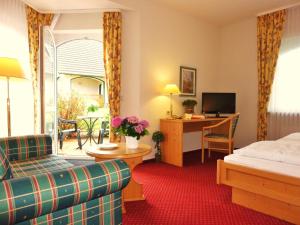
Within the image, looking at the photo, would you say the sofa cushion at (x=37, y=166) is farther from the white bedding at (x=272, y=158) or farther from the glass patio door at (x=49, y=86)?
the white bedding at (x=272, y=158)

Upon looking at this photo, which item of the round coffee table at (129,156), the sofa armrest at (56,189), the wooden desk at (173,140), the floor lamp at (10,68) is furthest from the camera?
the wooden desk at (173,140)


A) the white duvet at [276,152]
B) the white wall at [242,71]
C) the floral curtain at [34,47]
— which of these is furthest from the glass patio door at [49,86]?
the white wall at [242,71]

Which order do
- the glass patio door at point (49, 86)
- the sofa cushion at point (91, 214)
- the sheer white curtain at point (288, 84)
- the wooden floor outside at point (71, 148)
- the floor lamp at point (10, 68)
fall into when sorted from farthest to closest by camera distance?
the wooden floor outside at point (71, 148) < the sheer white curtain at point (288, 84) < the glass patio door at point (49, 86) < the floor lamp at point (10, 68) < the sofa cushion at point (91, 214)

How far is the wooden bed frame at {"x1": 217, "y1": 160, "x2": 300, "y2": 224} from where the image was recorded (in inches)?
81.7

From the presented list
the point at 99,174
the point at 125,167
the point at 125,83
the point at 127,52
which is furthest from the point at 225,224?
the point at 127,52

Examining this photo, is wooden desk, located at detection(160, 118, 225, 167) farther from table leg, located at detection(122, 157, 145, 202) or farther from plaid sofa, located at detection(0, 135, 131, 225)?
plaid sofa, located at detection(0, 135, 131, 225)

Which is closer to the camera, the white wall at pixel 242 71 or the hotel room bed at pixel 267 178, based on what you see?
the hotel room bed at pixel 267 178

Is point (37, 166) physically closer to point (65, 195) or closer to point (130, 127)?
point (130, 127)

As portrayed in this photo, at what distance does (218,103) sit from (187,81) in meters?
0.79

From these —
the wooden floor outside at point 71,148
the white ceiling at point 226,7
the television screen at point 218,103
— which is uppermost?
the white ceiling at point 226,7

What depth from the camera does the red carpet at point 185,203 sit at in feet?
7.13

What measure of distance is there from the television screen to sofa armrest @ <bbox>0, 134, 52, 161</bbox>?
3217 mm

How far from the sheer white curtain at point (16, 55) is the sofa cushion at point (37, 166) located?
1494 mm

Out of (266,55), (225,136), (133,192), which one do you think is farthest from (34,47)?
(266,55)
